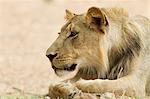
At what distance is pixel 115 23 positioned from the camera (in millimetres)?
5812

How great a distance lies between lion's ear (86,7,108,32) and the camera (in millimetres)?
5652

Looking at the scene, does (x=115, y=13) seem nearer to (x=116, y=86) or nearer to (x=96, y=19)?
(x=96, y=19)

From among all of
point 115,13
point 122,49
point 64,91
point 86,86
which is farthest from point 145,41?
point 64,91

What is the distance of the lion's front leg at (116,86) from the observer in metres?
5.50

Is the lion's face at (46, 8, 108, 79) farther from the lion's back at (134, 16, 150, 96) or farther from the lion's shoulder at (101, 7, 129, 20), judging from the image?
the lion's back at (134, 16, 150, 96)

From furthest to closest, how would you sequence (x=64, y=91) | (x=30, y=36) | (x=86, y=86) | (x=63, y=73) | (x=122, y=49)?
1. (x=30, y=36)
2. (x=122, y=49)
3. (x=63, y=73)
4. (x=86, y=86)
5. (x=64, y=91)

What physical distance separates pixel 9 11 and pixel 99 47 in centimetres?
1158

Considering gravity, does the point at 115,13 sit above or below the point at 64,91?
above

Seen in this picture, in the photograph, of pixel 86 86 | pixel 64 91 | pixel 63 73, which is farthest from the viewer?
pixel 63 73

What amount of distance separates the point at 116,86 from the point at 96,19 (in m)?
0.59

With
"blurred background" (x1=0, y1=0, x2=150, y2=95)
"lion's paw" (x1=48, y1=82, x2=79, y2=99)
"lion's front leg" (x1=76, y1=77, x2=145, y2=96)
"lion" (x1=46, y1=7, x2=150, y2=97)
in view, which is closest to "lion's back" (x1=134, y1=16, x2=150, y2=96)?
"lion" (x1=46, y1=7, x2=150, y2=97)

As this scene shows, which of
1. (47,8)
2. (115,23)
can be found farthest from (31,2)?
(115,23)

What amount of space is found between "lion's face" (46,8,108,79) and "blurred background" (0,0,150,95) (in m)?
1.36

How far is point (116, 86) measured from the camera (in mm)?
5555
